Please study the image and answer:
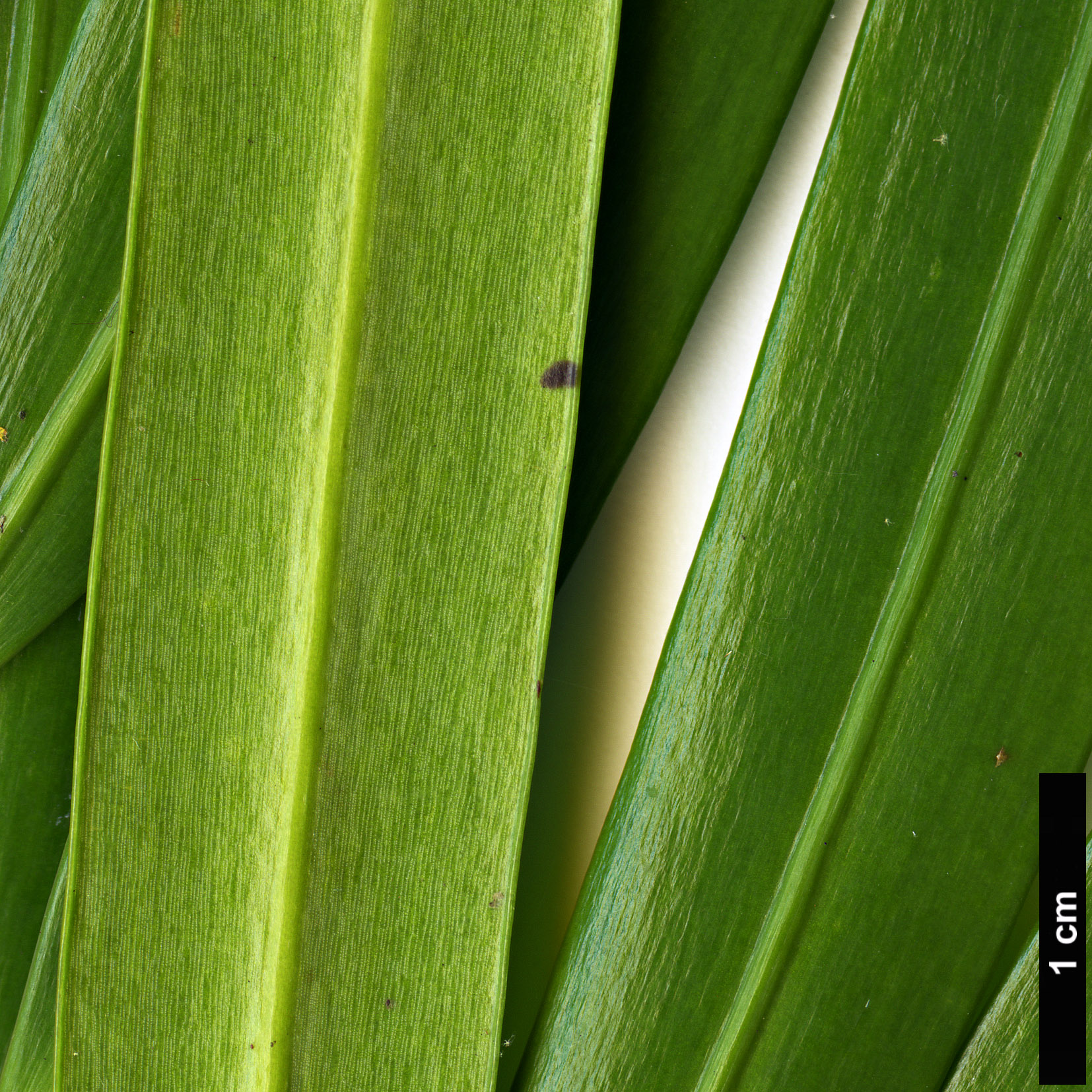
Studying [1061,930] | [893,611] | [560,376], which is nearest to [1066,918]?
[1061,930]

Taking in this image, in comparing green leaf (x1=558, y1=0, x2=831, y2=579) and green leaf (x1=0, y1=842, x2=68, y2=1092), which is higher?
green leaf (x1=558, y1=0, x2=831, y2=579)

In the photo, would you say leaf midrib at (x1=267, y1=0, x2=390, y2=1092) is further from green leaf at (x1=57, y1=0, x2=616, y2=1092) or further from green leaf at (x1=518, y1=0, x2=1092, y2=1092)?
green leaf at (x1=518, y1=0, x2=1092, y2=1092)

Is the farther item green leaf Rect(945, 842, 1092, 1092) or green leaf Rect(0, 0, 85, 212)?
green leaf Rect(0, 0, 85, 212)

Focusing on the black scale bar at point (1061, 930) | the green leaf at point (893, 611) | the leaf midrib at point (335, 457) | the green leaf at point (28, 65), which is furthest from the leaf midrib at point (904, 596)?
the green leaf at point (28, 65)

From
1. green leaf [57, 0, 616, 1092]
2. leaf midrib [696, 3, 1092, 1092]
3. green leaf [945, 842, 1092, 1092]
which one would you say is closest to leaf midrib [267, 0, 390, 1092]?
green leaf [57, 0, 616, 1092]

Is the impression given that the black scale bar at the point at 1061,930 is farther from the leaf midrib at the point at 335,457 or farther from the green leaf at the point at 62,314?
the green leaf at the point at 62,314

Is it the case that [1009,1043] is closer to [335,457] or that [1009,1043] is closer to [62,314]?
[335,457]
